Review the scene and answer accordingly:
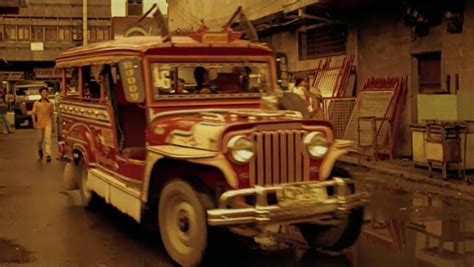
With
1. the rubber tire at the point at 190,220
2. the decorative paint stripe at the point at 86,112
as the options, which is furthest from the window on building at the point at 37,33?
the rubber tire at the point at 190,220

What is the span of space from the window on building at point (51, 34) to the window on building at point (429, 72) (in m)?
37.5

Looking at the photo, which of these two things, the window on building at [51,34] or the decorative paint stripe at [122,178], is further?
the window on building at [51,34]

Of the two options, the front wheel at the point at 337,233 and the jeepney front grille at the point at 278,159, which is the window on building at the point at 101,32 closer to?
the front wheel at the point at 337,233

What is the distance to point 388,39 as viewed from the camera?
1677 cm

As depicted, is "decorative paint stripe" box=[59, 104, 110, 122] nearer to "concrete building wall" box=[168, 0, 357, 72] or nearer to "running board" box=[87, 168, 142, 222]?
"running board" box=[87, 168, 142, 222]

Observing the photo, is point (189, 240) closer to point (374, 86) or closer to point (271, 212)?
point (271, 212)

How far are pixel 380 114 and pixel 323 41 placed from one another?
4765 millimetres

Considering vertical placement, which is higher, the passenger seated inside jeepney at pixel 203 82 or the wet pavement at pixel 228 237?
the passenger seated inside jeepney at pixel 203 82

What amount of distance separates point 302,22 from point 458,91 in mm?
8412

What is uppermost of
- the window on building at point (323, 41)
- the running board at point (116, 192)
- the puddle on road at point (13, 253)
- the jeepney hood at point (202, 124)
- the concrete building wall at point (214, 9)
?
the concrete building wall at point (214, 9)

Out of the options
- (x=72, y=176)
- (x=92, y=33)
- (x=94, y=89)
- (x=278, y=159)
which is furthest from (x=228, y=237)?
(x=92, y=33)

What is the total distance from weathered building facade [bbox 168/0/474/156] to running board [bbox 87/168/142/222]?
25.9 feet

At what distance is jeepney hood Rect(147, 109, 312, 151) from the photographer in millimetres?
6508

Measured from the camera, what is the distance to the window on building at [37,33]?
159ft
